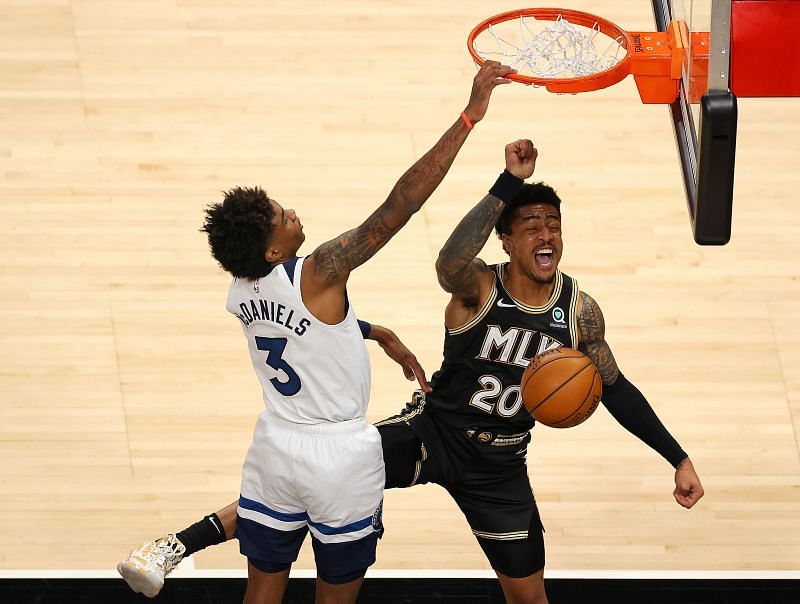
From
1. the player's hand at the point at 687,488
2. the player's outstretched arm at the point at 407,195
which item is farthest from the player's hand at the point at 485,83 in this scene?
the player's hand at the point at 687,488

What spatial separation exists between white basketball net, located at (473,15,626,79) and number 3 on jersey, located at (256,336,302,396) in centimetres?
112

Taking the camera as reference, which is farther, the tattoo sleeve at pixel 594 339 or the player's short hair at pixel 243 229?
the tattoo sleeve at pixel 594 339

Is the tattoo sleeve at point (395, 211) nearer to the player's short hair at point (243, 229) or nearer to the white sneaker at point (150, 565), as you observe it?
the player's short hair at point (243, 229)

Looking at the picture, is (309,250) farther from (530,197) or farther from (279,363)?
(279,363)

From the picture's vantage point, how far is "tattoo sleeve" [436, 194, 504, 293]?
4.25 metres

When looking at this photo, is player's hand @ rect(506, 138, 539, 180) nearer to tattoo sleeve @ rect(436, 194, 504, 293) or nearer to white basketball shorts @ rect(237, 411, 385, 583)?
tattoo sleeve @ rect(436, 194, 504, 293)

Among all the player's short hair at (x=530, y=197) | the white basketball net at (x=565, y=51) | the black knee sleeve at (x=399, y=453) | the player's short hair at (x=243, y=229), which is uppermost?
the white basketball net at (x=565, y=51)

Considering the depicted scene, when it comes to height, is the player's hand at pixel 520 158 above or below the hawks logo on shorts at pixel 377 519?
above

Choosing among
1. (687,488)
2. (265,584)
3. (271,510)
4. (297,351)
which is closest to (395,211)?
(297,351)

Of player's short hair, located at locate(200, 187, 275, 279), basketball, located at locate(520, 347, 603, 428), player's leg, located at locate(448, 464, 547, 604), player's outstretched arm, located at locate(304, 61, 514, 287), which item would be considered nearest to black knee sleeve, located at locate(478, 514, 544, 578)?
player's leg, located at locate(448, 464, 547, 604)

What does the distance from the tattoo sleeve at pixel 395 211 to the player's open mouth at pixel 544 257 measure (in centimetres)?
62

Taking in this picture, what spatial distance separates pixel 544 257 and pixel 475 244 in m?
0.33

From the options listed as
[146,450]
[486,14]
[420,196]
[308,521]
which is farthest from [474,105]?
[486,14]

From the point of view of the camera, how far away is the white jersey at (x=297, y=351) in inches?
161
